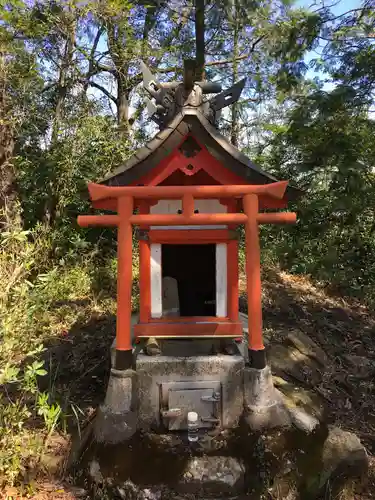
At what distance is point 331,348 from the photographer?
575 cm

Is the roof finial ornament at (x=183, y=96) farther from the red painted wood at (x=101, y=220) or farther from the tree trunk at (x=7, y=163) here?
the tree trunk at (x=7, y=163)

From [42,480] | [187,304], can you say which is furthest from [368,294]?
[42,480]

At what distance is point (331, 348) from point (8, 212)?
626 centimetres

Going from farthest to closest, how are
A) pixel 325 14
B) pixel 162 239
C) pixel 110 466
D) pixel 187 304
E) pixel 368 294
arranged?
pixel 368 294 < pixel 325 14 < pixel 187 304 < pixel 162 239 < pixel 110 466

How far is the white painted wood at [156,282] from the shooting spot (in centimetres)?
368

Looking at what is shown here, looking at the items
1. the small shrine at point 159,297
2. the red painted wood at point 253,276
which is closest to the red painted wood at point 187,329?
the small shrine at point 159,297

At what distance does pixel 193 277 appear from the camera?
501cm

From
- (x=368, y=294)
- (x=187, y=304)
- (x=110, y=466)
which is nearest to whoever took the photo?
(x=110, y=466)

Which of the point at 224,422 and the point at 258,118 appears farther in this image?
the point at 258,118

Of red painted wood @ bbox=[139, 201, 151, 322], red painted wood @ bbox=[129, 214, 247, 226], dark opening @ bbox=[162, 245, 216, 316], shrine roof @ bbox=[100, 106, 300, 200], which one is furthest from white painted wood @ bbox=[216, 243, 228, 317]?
dark opening @ bbox=[162, 245, 216, 316]

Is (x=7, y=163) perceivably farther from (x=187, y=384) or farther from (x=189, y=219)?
(x=187, y=384)

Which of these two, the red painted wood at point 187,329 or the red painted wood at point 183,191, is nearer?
the red painted wood at point 183,191

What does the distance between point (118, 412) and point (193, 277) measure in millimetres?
2174

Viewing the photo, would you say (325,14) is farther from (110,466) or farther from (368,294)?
(110,466)
